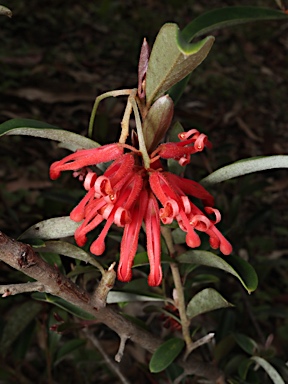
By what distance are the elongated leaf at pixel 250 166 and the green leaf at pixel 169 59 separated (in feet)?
0.56

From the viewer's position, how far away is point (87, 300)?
2.64 ft

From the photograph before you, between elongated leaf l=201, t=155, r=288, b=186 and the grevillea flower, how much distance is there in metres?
0.09

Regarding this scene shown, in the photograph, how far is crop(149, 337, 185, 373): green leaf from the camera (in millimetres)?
923

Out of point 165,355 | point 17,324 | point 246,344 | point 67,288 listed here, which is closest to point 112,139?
point 17,324

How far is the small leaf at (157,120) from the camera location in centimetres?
72

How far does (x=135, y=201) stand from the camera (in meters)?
0.72

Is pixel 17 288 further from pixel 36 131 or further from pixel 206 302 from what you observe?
pixel 206 302

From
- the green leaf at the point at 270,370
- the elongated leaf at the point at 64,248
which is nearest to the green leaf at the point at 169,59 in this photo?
the elongated leaf at the point at 64,248

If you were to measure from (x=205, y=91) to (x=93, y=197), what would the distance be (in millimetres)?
2135

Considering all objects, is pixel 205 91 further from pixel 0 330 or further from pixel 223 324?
pixel 0 330

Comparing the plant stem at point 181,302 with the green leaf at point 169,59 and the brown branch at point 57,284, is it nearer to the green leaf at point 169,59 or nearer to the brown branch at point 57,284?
the brown branch at point 57,284

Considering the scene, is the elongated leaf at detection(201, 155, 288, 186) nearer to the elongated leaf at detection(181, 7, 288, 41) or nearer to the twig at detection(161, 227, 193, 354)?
the twig at detection(161, 227, 193, 354)

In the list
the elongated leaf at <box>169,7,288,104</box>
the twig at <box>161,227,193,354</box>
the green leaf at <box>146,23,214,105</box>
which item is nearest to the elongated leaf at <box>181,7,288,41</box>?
the elongated leaf at <box>169,7,288,104</box>

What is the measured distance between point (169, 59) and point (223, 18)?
37 centimetres
